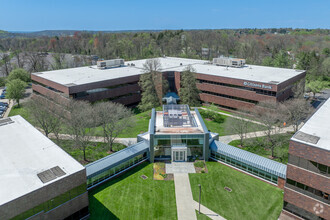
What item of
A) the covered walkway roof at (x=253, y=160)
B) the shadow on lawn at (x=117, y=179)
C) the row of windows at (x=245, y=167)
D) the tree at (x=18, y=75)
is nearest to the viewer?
the shadow on lawn at (x=117, y=179)

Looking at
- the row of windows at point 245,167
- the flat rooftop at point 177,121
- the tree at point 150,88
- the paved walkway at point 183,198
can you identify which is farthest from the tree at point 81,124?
the row of windows at point 245,167

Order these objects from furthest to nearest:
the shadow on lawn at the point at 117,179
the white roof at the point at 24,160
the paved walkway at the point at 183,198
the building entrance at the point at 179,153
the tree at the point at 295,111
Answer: the tree at the point at 295,111, the building entrance at the point at 179,153, the shadow on lawn at the point at 117,179, the paved walkway at the point at 183,198, the white roof at the point at 24,160

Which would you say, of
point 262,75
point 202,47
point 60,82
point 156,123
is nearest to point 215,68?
point 262,75

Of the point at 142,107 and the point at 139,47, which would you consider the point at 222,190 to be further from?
the point at 139,47

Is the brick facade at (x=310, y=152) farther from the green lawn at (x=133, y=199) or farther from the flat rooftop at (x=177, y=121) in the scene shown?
the flat rooftop at (x=177, y=121)

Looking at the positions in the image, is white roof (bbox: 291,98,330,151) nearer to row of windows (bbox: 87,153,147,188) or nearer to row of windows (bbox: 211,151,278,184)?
row of windows (bbox: 211,151,278,184)

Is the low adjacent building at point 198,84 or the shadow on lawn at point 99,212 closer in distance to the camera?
the shadow on lawn at point 99,212
